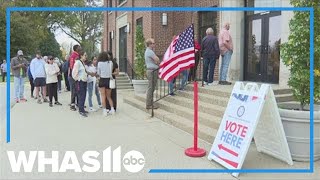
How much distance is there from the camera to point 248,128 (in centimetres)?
519

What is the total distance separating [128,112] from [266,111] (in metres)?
5.79

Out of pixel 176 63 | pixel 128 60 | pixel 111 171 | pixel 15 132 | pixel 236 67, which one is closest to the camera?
pixel 111 171

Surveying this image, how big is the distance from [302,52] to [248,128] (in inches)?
66.6

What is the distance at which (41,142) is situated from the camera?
7.04 metres

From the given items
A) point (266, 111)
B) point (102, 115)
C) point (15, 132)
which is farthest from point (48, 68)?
point (266, 111)

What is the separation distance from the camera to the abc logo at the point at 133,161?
541 cm

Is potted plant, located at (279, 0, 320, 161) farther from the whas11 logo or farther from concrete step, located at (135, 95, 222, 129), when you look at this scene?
the whas11 logo

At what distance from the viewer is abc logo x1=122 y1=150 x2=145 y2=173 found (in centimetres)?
541

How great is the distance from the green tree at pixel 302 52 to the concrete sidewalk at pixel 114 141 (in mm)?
1208

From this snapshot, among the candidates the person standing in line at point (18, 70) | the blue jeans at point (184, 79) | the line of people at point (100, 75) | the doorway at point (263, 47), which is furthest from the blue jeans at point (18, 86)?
the doorway at point (263, 47)

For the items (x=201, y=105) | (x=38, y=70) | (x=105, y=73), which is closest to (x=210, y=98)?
(x=201, y=105)

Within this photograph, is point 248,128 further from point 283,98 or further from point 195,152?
point 283,98

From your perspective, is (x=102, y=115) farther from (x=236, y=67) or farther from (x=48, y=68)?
(x=236, y=67)

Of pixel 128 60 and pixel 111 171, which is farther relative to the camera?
pixel 128 60
